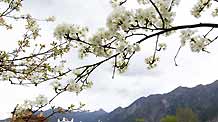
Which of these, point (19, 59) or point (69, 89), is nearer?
point (69, 89)

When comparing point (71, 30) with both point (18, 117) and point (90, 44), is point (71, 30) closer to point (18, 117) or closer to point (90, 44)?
point (90, 44)

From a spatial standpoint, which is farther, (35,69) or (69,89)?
(35,69)

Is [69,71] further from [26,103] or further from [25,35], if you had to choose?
[25,35]

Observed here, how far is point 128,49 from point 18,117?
3.29m

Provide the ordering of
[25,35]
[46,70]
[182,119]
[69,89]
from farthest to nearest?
[182,119] < [25,35] < [46,70] < [69,89]

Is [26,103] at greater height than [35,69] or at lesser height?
lesser

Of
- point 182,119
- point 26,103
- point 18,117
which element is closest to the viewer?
point 26,103

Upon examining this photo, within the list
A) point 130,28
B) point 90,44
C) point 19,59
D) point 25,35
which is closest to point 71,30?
point 90,44

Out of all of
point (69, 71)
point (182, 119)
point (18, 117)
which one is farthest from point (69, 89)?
point (182, 119)

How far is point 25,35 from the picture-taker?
9.78m

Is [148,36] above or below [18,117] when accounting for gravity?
above

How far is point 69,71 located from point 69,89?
0.68m

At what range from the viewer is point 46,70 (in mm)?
9047

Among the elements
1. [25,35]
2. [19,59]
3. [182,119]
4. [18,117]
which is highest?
[25,35]
